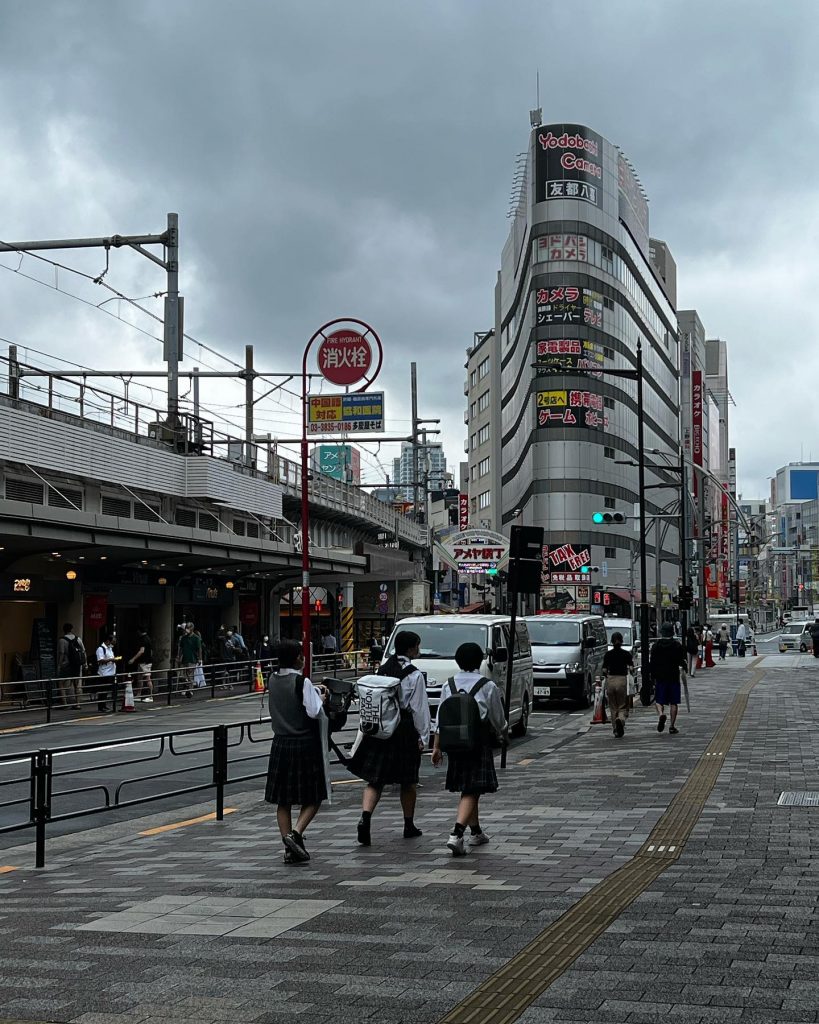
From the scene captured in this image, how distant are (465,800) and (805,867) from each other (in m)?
2.59

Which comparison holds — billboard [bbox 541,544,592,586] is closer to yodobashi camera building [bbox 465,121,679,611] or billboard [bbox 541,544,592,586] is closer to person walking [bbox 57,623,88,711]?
yodobashi camera building [bbox 465,121,679,611]

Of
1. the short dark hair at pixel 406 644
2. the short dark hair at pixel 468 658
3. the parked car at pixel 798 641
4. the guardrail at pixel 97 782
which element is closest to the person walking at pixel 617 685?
the guardrail at pixel 97 782

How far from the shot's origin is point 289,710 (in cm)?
973

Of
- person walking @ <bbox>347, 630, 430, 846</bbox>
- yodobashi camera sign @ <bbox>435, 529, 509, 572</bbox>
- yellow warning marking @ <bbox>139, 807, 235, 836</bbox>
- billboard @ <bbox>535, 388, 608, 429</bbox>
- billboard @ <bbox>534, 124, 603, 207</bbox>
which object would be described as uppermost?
billboard @ <bbox>534, 124, 603, 207</bbox>

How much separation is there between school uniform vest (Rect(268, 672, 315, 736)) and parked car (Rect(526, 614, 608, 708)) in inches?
714

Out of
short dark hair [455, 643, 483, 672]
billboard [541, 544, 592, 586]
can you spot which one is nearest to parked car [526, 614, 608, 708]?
short dark hair [455, 643, 483, 672]

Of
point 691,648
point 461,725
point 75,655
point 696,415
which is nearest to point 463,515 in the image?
point 696,415

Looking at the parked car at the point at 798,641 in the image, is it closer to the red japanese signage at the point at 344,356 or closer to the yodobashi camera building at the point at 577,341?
the yodobashi camera building at the point at 577,341

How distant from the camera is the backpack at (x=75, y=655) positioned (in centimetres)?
2816

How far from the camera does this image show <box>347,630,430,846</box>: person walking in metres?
10.5

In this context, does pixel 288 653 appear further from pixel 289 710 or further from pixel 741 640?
pixel 741 640

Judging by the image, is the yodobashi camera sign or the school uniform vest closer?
the school uniform vest

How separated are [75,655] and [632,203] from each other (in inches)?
3088

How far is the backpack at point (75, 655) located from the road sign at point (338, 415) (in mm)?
7672
